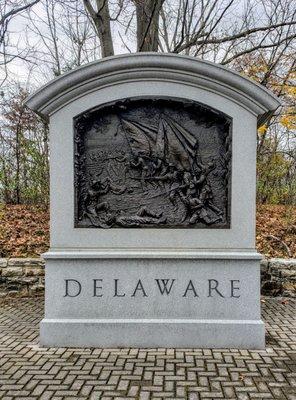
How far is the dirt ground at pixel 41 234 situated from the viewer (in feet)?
29.1

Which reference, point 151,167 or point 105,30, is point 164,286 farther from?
point 105,30

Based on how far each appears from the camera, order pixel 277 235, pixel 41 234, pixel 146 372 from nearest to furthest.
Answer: pixel 146 372, pixel 277 235, pixel 41 234

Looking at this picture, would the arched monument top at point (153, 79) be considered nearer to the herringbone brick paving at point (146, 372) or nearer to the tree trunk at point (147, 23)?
the herringbone brick paving at point (146, 372)

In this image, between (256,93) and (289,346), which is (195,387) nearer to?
(289,346)

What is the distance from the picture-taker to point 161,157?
530cm

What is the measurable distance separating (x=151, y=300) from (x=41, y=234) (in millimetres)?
5667

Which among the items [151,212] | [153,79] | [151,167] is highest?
[153,79]

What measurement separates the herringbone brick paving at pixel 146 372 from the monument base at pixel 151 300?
17 cm

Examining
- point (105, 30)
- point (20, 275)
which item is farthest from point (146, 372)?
point (105, 30)

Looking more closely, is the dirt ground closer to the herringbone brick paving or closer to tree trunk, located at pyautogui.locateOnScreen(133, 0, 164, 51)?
the herringbone brick paving

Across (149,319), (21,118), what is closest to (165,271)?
(149,319)

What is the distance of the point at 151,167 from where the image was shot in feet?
17.4

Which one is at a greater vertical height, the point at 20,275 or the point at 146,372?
the point at 20,275

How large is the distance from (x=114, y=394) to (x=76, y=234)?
2069 millimetres
